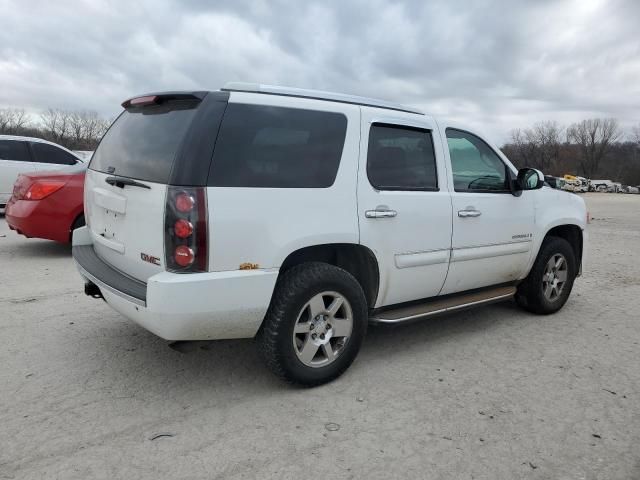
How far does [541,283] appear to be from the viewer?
5078 mm

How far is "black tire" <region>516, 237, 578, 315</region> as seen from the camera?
5.04m

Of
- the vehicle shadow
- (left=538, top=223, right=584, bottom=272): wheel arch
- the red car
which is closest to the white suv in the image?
(left=538, top=223, right=584, bottom=272): wheel arch

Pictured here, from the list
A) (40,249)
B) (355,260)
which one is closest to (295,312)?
(355,260)

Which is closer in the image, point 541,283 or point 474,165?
point 474,165

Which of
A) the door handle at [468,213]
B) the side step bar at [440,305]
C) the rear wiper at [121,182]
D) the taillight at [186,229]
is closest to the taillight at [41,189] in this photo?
the rear wiper at [121,182]

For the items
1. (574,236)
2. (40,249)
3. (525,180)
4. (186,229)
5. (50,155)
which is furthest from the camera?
(50,155)

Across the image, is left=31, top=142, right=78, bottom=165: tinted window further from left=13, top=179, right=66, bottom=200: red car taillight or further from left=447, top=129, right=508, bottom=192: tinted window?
left=447, top=129, right=508, bottom=192: tinted window

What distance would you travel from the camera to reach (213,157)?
295cm

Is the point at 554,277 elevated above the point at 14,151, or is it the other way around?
the point at 14,151

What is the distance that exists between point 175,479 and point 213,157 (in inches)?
66.3

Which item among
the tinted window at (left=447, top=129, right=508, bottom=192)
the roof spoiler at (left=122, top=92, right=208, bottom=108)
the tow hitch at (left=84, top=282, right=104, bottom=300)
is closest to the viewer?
the roof spoiler at (left=122, top=92, right=208, bottom=108)

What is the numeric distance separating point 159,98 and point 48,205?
4.64 m

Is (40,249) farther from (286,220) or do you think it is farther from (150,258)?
(286,220)

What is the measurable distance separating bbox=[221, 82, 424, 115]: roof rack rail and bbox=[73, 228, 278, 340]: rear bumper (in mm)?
1149
